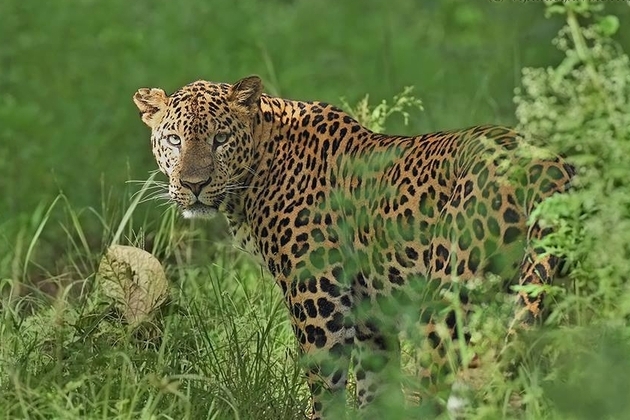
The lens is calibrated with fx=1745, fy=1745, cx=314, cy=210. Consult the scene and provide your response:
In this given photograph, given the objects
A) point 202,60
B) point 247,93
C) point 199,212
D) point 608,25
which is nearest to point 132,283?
point 199,212

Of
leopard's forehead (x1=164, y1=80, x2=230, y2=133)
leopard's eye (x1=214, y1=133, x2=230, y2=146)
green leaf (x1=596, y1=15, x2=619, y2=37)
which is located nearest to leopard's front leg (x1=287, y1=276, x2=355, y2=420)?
leopard's eye (x1=214, y1=133, x2=230, y2=146)

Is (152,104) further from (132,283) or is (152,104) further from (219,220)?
(219,220)

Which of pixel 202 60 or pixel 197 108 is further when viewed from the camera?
pixel 202 60

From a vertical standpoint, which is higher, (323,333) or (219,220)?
(323,333)

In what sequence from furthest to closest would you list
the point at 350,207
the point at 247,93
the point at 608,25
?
the point at 247,93, the point at 350,207, the point at 608,25

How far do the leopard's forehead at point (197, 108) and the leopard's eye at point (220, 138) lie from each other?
52 mm

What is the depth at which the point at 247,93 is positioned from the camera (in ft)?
26.5

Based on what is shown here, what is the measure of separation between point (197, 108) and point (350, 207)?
2.78ft

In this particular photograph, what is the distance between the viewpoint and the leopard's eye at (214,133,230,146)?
26.0 ft

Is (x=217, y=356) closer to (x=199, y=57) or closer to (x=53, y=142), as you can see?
(x=53, y=142)

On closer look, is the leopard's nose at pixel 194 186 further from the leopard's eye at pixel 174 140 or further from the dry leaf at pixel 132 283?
the dry leaf at pixel 132 283

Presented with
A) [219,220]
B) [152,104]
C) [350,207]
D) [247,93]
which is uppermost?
[247,93]

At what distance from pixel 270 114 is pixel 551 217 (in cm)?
226

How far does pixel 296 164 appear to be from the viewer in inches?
315
